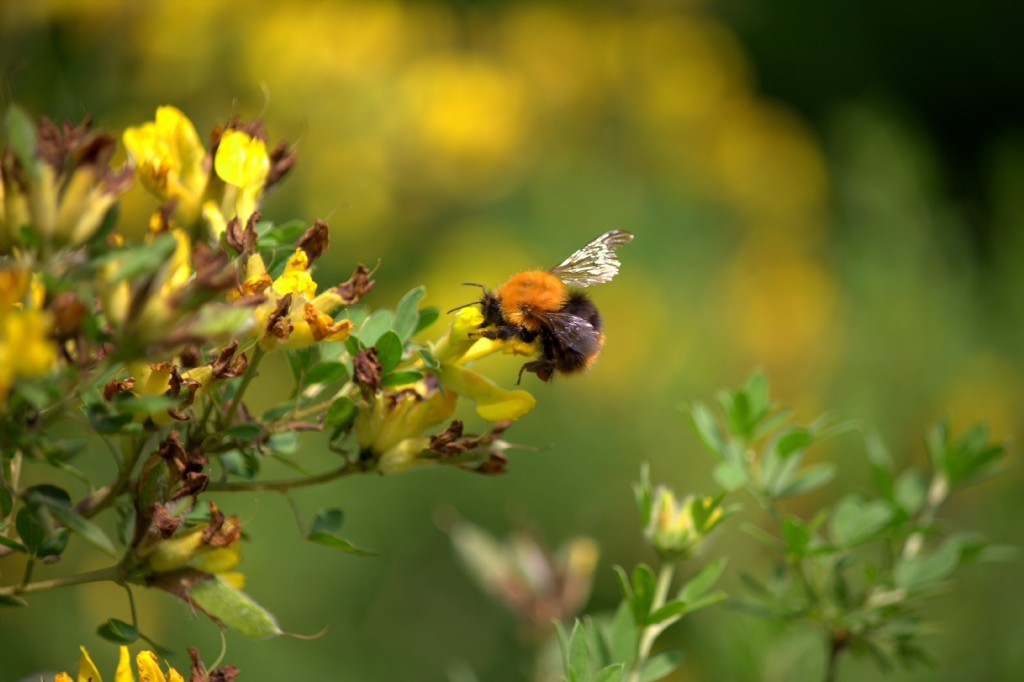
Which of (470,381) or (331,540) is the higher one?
(470,381)

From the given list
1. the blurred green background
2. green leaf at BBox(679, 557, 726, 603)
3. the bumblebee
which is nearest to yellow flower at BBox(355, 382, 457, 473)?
the bumblebee

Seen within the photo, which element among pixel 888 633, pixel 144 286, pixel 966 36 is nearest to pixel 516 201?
pixel 888 633

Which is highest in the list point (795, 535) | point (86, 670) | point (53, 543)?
point (795, 535)

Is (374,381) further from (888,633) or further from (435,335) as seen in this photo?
(435,335)

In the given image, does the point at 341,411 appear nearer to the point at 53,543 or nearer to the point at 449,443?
the point at 449,443

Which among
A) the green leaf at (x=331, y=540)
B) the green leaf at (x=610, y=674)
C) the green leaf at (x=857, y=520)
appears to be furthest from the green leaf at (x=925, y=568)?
the green leaf at (x=331, y=540)

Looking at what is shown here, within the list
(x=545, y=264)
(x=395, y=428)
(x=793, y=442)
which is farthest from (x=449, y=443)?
(x=545, y=264)

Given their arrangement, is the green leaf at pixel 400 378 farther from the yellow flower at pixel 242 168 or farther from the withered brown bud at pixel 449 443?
the yellow flower at pixel 242 168
